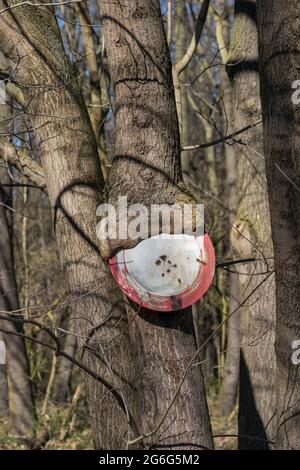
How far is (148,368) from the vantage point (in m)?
3.53

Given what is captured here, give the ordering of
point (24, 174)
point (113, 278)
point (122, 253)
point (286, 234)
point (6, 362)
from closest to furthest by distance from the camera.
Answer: point (286, 234)
point (122, 253)
point (113, 278)
point (24, 174)
point (6, 362)

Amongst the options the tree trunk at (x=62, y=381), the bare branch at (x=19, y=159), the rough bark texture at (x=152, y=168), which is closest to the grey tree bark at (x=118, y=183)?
the rough bark texture at (x=152, y=168)

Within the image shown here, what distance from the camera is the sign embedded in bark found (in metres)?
3.48

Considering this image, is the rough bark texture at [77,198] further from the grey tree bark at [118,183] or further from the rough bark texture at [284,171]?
the rough bark texture at [284,171]

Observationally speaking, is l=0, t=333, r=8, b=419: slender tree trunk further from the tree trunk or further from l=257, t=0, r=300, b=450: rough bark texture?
l=257, t=0, r=300, b=450: rough bark texture

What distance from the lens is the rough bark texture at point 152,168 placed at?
350 centimetres

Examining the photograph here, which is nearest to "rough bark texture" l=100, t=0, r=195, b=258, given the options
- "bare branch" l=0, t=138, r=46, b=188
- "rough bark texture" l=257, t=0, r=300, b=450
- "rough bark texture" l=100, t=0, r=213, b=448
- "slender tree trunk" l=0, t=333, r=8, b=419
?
"rough bark texture" l=100, t=0, r=213, b=448

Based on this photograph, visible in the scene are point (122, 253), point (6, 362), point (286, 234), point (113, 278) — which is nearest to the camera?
point (286, 234)

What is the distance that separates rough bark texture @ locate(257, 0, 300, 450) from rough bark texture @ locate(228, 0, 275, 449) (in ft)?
6.00

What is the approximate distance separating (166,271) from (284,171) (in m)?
0.75

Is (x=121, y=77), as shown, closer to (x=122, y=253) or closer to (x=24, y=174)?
(x=122, y=253)

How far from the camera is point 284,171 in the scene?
3.30 meters
